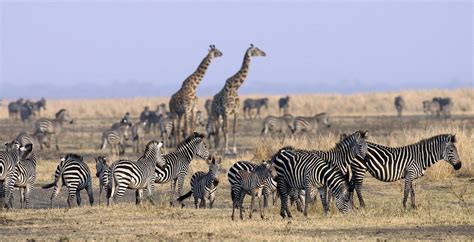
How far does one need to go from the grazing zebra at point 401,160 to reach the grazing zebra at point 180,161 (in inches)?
123

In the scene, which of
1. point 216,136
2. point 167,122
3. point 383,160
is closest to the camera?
point 383,160

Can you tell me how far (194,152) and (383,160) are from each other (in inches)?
143

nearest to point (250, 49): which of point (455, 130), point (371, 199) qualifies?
point (455, 130)

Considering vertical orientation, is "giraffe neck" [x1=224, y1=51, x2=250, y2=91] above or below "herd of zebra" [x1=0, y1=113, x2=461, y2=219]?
above

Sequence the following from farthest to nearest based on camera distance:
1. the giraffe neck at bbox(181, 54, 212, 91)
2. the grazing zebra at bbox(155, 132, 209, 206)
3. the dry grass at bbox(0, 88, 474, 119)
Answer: the dry grass at bbox(0, 88, 474, 119), the giraffe neck at bbox(181, 54, 212, 91), the grazing zebra at bbox(155, 132, 209, 206)

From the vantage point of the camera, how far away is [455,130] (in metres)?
26.0

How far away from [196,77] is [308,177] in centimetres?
1440

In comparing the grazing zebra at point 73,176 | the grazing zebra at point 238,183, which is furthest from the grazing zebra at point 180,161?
the grazing zebra at point 238,183

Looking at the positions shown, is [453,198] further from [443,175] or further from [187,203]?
[187,203]

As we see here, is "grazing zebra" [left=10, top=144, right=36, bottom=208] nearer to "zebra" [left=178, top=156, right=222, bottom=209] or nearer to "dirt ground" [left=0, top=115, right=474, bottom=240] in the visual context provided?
"dirt ground" [left=0, top=115, right=474, bottom=240]

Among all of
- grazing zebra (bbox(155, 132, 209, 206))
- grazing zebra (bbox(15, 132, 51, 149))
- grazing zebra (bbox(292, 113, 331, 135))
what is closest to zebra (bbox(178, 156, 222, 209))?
grazing zebra (bbox(155, 132, 209, 206))

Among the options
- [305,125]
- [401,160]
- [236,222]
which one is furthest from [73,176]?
[305,125]

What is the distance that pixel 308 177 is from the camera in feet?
50.2

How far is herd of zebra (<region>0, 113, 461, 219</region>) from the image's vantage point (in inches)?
603
